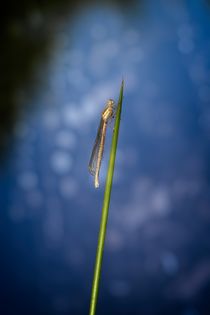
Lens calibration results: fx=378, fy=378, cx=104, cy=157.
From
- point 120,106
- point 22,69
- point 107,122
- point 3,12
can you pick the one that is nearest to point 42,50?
point 22,69

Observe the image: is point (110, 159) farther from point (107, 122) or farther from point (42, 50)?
point (42, 50)

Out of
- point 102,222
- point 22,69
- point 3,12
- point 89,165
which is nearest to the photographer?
point 102,222

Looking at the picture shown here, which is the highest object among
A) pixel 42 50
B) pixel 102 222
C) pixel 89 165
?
pixel 42 50

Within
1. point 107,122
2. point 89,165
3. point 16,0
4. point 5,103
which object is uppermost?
point 16,0

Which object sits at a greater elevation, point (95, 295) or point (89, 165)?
point (89, 165)

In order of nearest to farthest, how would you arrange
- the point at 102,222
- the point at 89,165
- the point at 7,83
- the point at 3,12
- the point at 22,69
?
the point at 102,222 < the point at 89,165 < the point at 22,69 < the point at 7,83 < the point at 3,12

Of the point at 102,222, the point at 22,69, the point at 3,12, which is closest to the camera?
the point at 102,222

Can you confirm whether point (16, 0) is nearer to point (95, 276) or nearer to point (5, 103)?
point (5, 103)

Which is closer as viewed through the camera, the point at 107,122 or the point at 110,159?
the point at 110,159

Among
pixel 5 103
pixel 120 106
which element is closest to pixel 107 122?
pixel 120 106
